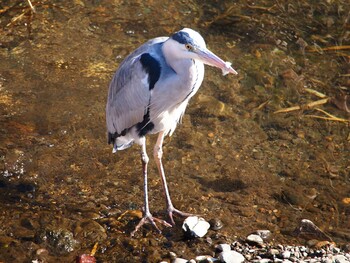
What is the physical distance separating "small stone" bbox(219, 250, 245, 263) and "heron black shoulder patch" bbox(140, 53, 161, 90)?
113 centimetres

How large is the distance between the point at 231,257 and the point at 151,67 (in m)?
1.27

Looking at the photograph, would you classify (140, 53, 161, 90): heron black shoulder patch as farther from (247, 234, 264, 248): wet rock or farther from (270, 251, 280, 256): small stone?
(270, 251, 280, 256): small stone

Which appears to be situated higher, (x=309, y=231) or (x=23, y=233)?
(x=23, y=233)

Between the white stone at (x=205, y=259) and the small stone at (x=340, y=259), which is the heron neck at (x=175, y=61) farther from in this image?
the small stone at (x=340, y=259)

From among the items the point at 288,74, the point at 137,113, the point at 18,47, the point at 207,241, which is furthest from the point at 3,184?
the point at 288,74

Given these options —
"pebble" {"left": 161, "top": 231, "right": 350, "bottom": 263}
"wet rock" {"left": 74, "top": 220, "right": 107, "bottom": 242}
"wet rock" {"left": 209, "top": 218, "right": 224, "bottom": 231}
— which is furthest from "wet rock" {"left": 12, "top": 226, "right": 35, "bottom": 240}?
"wet rock" {"left": 209, "top": 218, "right": 224, "bottom": 231}

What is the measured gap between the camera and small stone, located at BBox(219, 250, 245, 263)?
3.95 metres

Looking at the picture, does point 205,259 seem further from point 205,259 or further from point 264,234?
point 264,234

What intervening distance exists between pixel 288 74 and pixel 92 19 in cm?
203

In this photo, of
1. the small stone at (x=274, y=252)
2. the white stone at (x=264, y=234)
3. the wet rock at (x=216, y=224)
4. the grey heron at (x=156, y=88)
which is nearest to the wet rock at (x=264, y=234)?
the white stone at (x=264, y=234)

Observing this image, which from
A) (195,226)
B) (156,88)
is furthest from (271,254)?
(156,88)

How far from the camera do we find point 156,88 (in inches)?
157

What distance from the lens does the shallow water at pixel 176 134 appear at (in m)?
4.30

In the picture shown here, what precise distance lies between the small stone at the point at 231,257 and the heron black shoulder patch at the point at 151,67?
1128mm
